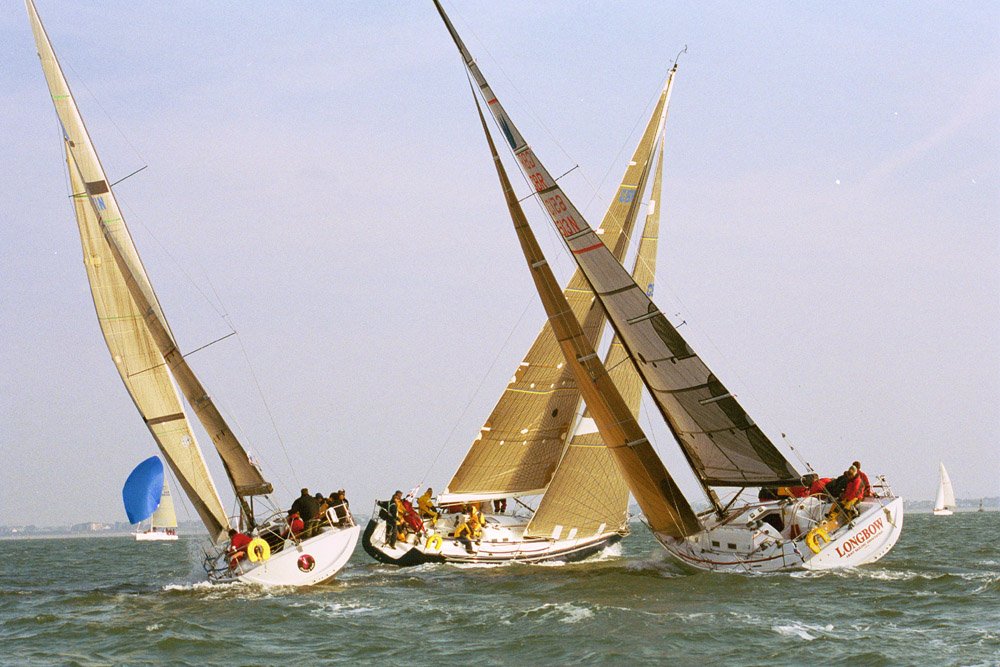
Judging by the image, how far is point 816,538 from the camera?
71.1 ft

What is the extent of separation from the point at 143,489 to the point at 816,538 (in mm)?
16027

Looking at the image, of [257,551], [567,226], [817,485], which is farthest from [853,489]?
[257,551]

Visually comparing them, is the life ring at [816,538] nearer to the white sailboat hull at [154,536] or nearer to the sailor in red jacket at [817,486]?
the sailor in red jacket at [817,486]

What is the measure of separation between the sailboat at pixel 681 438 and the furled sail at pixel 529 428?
14.6 feet

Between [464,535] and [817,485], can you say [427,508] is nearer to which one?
[464,535]

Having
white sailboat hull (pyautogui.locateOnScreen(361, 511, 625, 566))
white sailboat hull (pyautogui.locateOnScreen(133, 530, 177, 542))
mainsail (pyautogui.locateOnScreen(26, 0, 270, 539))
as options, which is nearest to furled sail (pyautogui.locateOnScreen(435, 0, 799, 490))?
white sailboat hull (pyautogui.locateOnScreen(361, 511, 625, 566))

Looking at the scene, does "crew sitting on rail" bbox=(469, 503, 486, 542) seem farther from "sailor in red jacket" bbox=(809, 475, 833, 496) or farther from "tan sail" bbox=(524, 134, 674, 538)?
"sailor in red jacket" bbox=(809, 475, 833, 496)

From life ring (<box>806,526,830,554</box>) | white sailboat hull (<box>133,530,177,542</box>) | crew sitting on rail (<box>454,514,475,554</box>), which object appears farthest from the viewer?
white sailboat hull (<box>133,530,177,542</box>)

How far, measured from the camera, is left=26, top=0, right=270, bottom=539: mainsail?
2258 cm

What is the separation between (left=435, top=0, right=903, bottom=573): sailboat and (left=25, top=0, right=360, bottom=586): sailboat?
557 centimetres

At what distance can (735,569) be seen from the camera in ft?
72.7

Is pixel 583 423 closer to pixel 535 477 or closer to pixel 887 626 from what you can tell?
pixel 535 477

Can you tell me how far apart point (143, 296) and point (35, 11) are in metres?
6.23

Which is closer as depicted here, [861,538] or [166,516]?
[861,538]
